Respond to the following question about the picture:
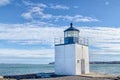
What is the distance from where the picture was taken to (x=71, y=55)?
2461 cm

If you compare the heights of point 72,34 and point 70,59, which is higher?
point 72,34

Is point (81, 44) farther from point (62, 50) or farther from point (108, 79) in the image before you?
point (108, 79)

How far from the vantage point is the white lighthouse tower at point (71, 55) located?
2453 cm

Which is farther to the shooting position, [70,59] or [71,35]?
[71,35]

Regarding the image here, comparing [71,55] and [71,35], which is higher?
[71,35]

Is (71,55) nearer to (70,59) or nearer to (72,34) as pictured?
(70,59)

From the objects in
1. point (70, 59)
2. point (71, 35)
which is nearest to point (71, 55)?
point (70, 59)

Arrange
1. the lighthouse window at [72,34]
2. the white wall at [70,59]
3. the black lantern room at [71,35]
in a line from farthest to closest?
the lighthouse window at [72,34] < the black lantern room at [71,35] < the white wall at [70,59]

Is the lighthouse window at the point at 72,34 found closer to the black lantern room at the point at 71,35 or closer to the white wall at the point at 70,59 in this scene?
the black lantern room at the point at 71,35

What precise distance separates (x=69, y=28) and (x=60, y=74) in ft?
15.5

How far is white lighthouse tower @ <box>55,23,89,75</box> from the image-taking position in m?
24.5

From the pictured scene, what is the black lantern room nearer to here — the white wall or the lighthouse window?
the lighthouse window

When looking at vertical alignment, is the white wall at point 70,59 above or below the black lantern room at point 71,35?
below

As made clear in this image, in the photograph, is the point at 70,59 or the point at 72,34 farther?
the point at 72,34
